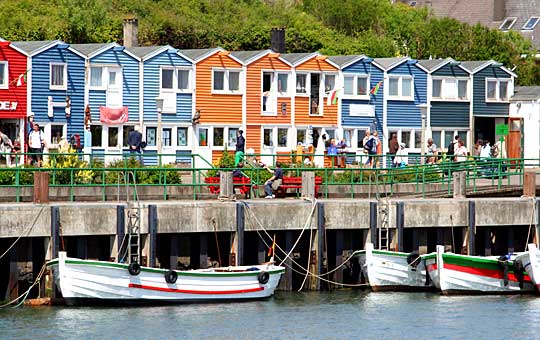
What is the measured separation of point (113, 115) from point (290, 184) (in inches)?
922

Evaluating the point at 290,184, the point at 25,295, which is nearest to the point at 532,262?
the point at 290,184

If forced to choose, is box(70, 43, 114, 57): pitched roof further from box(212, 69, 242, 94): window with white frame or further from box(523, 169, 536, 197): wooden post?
box(523, 169, 536, 197): wooden post

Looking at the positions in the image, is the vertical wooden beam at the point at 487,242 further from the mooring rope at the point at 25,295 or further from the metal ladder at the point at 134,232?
the mooring rope at the point at 25,295

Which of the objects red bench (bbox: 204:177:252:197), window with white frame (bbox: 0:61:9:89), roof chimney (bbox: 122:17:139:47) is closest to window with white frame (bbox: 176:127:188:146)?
roof chimney (bbox: 122:17:139:47)

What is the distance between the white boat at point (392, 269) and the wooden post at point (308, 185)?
7.30 ft

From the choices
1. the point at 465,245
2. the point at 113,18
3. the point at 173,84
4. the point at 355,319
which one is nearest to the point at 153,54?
the point at 173,84

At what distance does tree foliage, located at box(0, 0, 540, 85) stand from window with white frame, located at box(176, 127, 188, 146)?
467 inches

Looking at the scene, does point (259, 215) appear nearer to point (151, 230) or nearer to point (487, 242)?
point (151, 230)

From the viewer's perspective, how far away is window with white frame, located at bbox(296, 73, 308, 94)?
75750 millimetres

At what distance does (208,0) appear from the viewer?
10550 cm

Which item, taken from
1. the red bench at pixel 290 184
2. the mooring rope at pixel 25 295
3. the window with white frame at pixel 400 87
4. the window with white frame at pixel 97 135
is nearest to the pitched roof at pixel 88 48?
the window with white frame at pixel 97 135

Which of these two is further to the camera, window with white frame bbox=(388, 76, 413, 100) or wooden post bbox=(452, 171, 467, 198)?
window with white frame bbox=(388, 76, 413, 100)

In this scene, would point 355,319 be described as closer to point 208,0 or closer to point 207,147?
point 207,147

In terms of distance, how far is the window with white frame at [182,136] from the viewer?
71562mm
